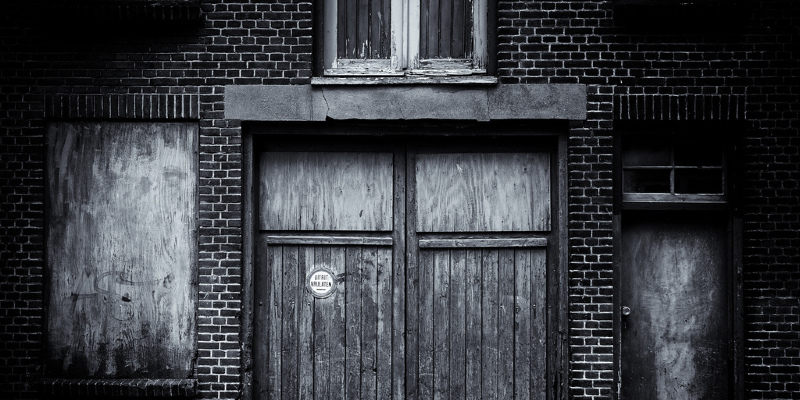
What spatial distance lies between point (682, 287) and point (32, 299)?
19.4 ft

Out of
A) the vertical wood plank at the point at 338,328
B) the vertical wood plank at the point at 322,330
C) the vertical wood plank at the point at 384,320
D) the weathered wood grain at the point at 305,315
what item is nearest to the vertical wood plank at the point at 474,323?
the vertical wood plank at the point at 384,320

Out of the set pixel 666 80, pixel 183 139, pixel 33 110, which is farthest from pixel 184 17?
pixel 666 80

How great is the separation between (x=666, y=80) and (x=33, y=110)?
570 cm

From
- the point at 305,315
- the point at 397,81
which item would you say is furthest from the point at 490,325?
the point at 397,81

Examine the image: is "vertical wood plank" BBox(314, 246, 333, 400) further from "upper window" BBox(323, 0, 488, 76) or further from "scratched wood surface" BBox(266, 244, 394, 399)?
"upper window" BBox(323, 0, 488, 76)

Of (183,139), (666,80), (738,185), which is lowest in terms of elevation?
(738,185)

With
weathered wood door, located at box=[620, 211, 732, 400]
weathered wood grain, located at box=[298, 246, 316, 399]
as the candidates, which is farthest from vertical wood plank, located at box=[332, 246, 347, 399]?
weathered wood door, located at box=[620, 211, 732, 400]

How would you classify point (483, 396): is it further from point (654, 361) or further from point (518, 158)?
point (518, 158)

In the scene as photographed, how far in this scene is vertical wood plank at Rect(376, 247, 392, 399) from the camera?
6031mm

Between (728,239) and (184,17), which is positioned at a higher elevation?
(184,17)

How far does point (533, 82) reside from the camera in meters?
5.88

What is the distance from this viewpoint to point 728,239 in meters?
5.98

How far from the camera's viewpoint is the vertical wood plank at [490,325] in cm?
601

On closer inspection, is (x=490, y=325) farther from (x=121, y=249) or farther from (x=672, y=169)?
(x=121, y=249)
